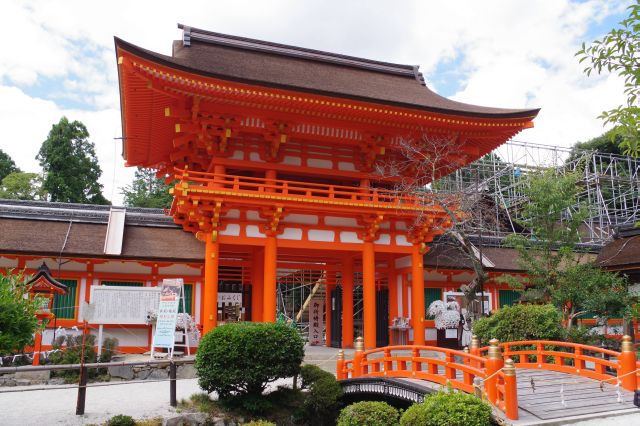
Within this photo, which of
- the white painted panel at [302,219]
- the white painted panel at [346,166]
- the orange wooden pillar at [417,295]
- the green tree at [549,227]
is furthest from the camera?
the white painted panel at [346,166]

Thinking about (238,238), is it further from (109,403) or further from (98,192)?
(98,192)

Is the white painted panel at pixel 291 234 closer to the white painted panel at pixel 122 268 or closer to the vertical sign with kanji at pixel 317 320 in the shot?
the white painted panel at pixel 122 268

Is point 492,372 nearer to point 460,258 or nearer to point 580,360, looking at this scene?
point 580,360

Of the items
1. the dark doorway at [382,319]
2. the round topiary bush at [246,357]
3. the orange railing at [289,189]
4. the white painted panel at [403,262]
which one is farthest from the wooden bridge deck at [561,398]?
the dark doorway at [382,319]

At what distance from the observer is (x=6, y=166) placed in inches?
1855

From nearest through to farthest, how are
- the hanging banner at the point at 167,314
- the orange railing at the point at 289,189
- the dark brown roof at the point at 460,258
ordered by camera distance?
the hanging banner at the point at 167,314, the orange railing at the point at 289,189, the dark brown roof at the point at 460,258

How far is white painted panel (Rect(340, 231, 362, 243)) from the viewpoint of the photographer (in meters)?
17.7

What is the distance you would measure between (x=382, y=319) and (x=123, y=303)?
10.4 meters

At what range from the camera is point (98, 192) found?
3991cm

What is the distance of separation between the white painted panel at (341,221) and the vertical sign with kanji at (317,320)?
23.9 feet

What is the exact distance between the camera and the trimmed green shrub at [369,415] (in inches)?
362

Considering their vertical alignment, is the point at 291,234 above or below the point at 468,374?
above

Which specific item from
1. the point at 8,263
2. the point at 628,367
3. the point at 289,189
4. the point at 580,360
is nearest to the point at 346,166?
the point at 289,189

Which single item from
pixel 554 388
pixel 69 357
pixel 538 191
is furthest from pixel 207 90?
pixel 554 388
